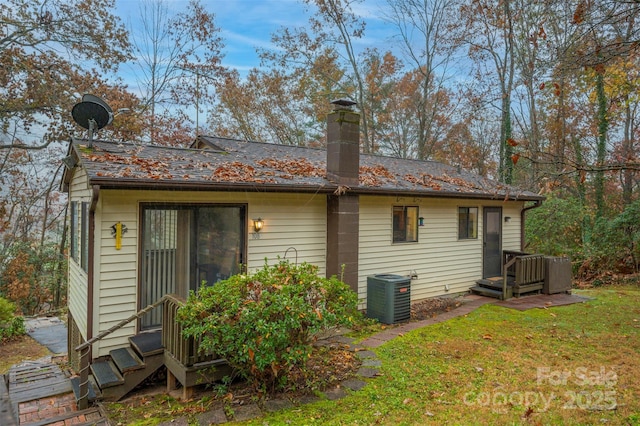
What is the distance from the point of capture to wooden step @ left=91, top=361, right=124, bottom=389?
15.2 ft

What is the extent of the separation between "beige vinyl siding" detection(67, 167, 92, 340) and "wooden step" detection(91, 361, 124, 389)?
58cm

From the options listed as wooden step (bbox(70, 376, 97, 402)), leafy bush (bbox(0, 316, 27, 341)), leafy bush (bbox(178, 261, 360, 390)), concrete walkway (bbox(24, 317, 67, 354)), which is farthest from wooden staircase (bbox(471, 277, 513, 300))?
leafy bush (bbox(0, 316, 27, 341))

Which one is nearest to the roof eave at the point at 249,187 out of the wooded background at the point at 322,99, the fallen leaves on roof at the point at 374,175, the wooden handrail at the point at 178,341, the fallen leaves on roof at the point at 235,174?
the fallen leaves on roof at the point at 235,174

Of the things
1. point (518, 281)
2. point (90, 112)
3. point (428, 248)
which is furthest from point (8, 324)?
point (518, 281)

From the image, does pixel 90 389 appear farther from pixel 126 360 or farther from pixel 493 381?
pixel 493 381

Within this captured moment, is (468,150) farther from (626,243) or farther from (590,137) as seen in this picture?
(626,243)

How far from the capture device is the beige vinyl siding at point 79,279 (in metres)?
5.81

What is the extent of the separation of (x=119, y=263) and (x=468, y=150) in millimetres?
19701

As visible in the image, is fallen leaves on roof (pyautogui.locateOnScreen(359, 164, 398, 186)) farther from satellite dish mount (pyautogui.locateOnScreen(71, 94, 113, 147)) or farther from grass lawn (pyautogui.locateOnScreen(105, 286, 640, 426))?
satellite dish mount (pyautogui.locateOnScreen(71, 94, 113, 147))

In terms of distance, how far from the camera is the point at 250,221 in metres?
6.58

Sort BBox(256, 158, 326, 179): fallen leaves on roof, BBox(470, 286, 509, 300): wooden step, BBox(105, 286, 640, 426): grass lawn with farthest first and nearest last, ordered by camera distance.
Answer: BBox(470, 286, 509, 300): wooden step < BBox(256, 158, 326, 179): fallen leaves on roof < BBox(105, 286, 640, 426): grass lawn

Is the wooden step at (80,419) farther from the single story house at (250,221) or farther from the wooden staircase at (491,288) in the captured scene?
the wooden staircase at (491,288)

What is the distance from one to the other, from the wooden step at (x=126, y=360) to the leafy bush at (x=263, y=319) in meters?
1.11

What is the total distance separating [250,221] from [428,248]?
454 centimetres
